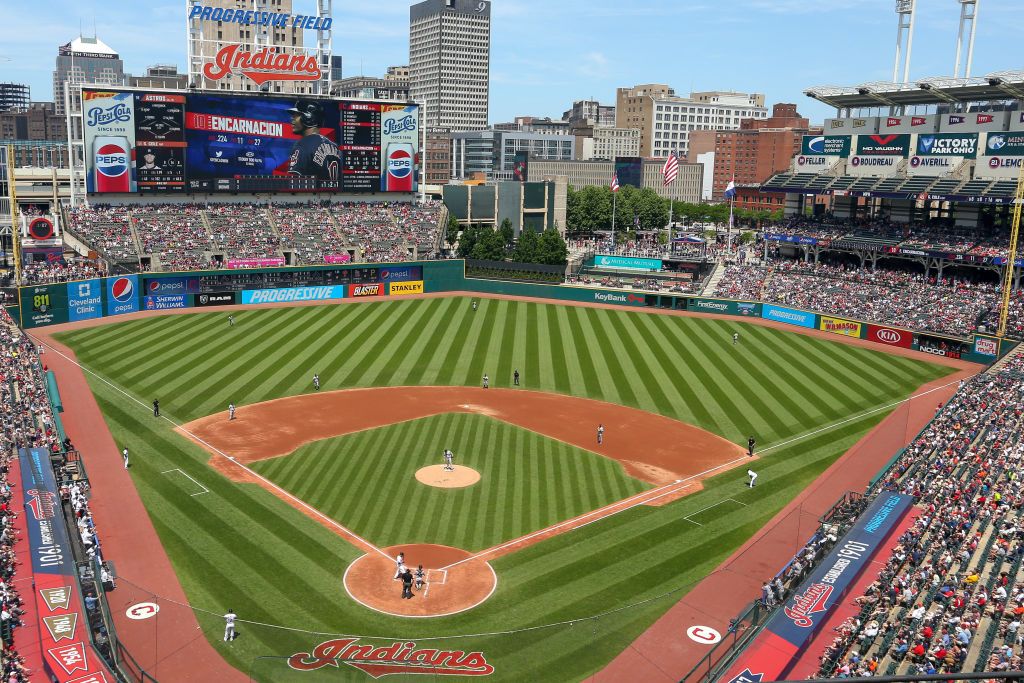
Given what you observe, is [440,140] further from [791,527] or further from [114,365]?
[791,527]

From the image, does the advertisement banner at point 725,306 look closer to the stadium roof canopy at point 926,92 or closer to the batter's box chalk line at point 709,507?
the stadium roof canopy at point 926,92

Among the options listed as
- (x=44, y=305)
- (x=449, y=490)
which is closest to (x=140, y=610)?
(x=449, y=490)

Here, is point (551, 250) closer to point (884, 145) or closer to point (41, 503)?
point (884, 145)

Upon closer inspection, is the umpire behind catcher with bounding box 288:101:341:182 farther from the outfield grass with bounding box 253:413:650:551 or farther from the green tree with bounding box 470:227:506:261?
the outfield grass with bounding box 253:413:650:551

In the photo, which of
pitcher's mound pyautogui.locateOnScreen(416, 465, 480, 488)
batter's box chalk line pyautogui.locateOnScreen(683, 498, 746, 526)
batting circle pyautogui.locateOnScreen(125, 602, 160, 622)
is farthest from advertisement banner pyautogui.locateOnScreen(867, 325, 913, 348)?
batting circle pyautogui.locateOnScreen(125, 602, 160, 622)

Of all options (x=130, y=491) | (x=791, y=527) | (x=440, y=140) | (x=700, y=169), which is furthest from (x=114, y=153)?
(x=700, y=169)

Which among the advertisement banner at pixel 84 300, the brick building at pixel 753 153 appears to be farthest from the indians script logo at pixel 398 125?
the brick building at pixel 753 153
